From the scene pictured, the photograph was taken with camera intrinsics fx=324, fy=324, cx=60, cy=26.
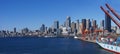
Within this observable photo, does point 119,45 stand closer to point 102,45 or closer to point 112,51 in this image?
point 112,51

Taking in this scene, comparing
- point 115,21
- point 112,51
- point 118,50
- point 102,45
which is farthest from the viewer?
point 102,45

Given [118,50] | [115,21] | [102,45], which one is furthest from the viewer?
[102,45]

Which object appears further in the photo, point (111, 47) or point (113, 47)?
point (111, 47)

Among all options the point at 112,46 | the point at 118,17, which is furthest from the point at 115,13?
the point at 112,46

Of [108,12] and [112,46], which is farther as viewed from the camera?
[108,12]

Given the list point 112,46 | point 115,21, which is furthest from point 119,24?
point 112,46

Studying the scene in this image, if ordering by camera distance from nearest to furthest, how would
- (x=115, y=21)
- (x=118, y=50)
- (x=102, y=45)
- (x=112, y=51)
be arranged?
(x=118, y=50) < (x=112, y=51) < (x=115, y=21) < (x=102, y=45)

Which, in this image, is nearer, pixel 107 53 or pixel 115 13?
pixel 107 53

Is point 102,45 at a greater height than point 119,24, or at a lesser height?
lesser

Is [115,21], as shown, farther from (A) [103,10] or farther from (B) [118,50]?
(B) [118,50]
